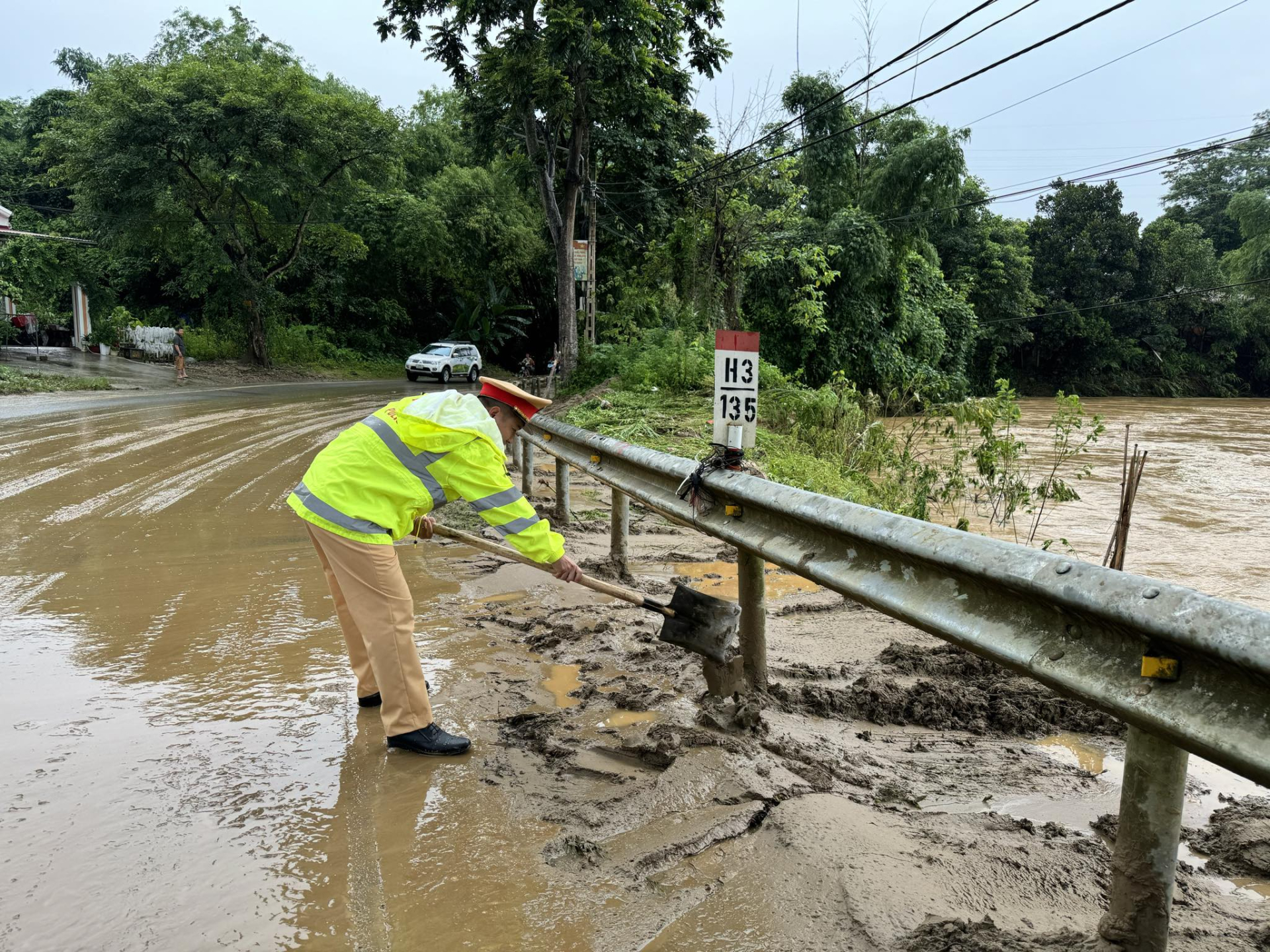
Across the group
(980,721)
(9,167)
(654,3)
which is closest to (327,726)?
(980,721)

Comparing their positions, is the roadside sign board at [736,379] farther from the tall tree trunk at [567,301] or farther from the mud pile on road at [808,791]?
the tall tree trunk at [567,301]

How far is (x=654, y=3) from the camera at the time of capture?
18.4m

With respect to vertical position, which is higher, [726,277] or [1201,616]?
[726,277]

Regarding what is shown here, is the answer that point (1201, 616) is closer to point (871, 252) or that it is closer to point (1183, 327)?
point (871, 252)

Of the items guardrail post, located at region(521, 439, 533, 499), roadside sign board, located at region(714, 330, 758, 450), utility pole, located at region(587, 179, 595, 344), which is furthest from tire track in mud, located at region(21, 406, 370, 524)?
utility pole, located at region(587, 179, 595, 344)

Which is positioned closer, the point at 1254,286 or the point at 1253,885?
the point at 1253,885

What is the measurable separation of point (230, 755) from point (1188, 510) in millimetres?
11321

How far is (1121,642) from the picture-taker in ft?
6.52

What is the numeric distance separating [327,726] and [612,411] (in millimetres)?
9610

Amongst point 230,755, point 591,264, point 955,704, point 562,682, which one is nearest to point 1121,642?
point 955,704

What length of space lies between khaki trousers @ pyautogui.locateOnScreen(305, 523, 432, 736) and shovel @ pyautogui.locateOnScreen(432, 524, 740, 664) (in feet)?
1.74

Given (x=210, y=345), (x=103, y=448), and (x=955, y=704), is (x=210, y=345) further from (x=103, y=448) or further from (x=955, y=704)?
(x=955, y=704)

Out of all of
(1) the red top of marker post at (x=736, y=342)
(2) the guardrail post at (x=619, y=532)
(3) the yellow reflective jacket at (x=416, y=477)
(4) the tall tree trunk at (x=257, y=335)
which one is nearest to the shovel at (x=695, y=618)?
(3) the yellow reflective jacket at (x=416, y=477)

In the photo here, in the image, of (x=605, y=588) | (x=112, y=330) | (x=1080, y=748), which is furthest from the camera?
(x=112, y=330)
